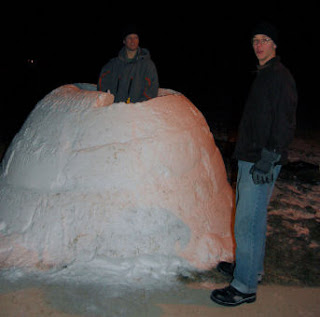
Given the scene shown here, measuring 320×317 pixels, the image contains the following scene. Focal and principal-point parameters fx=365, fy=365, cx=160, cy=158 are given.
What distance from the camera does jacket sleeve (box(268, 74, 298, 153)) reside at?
7.34 ft

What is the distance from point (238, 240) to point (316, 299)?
826 mm

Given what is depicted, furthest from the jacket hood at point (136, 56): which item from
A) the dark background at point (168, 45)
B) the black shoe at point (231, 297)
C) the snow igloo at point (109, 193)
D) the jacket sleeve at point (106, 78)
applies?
the dark background at point (168, 45)

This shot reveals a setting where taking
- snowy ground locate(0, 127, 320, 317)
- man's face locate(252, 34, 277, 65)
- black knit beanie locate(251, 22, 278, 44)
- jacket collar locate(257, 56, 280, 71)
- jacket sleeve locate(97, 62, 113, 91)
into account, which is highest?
black knit beanie locate(251, 22, 278, 44)

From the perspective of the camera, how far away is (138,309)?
2.52 meters

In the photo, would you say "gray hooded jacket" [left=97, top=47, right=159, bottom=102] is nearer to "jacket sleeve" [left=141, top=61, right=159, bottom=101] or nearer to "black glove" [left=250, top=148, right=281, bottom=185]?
"jacket sleeve" [left=141, top=61, right=159, bottom=101]

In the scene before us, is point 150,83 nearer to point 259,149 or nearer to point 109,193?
point 109,193

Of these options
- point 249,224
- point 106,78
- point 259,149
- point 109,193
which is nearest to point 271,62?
point 259,149

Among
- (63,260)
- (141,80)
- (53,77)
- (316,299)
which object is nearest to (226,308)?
(316,299)

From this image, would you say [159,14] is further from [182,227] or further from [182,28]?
[182,227]

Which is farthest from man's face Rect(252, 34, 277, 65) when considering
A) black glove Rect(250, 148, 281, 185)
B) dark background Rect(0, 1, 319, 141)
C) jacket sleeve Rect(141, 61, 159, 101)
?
dark background Rect(0, 1, 319, 141)

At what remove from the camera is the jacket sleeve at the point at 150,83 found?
3.48m

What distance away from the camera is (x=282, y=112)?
2238 mm

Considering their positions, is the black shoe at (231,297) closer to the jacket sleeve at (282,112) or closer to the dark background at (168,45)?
the jacket sleeve at (282,112)

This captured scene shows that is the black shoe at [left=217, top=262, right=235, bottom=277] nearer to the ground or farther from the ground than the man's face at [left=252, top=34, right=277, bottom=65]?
nearer to the ground
